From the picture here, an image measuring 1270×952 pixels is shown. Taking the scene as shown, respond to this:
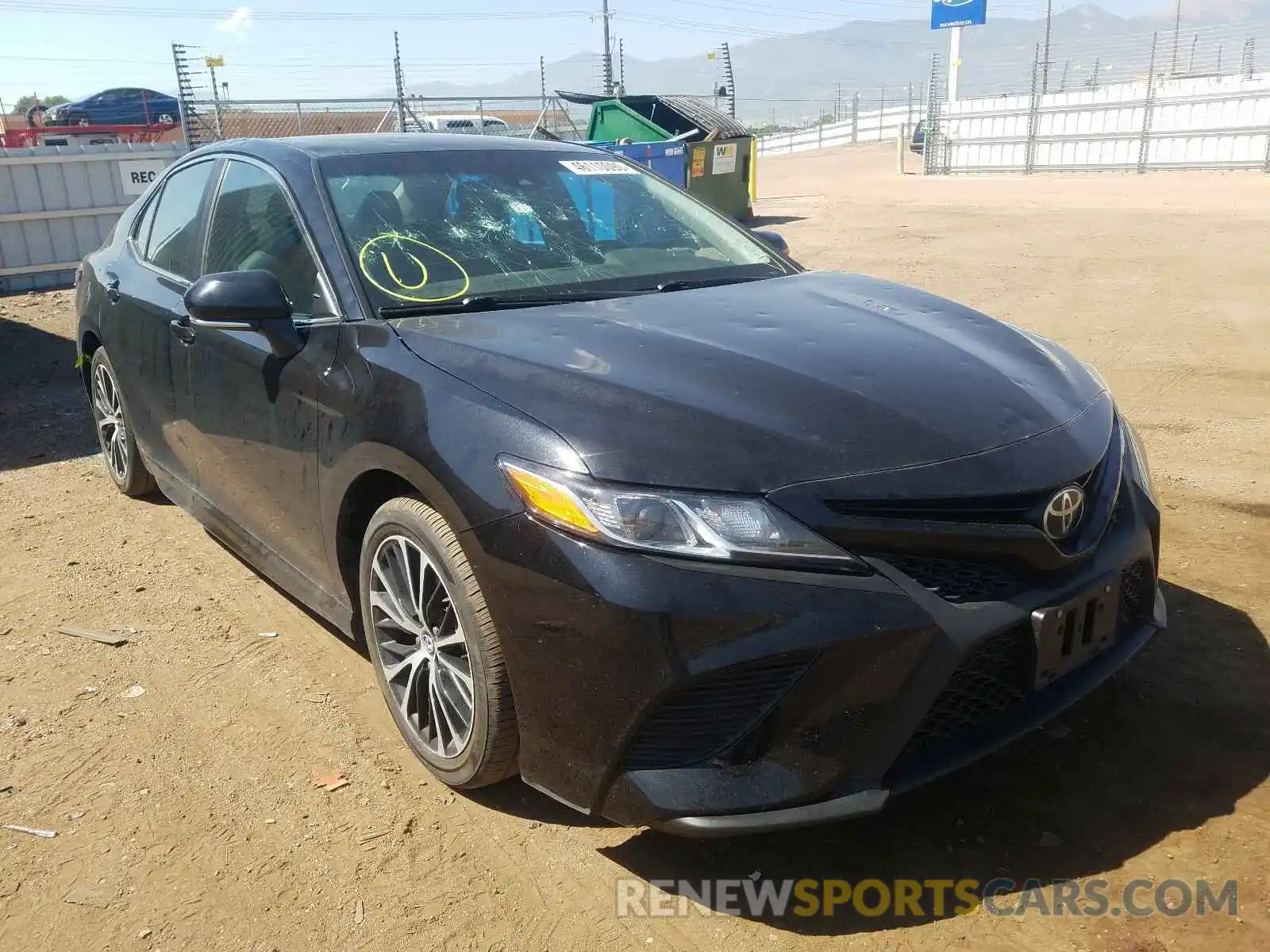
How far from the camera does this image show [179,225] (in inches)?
167

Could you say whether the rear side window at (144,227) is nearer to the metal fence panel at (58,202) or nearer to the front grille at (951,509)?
the front grille at (951,509)

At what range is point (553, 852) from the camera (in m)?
2.58

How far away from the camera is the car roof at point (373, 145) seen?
3.59 metres

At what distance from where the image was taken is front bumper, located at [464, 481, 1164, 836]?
2117 mm

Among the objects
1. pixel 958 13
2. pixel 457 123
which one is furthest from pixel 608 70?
pixel 958 13

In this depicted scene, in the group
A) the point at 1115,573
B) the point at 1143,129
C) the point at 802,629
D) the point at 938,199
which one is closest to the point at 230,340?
the point at 802,629

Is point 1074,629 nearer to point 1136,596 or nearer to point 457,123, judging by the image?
point 1136,596

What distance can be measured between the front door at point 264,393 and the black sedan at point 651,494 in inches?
0.6

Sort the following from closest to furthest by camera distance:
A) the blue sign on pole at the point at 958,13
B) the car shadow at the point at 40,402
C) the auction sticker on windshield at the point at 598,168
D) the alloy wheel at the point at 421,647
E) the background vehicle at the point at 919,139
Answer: the alloy wheel at the point at 421,647
the auction sticker on windshield at the point at 598,168
the car shadow at the point at 40,402
the background vehicle at the point at 919,139
the blue sign on pole at the point at 958,13

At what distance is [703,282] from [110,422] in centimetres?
312

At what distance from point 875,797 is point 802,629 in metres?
0.38

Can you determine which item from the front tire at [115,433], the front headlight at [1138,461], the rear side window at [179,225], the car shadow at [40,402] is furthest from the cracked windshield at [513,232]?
the car shadow at [40,402]

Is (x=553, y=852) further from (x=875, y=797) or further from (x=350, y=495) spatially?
(x=350, y=495)

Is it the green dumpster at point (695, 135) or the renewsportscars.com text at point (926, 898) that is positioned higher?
the green dumpster at point (695, 135)
